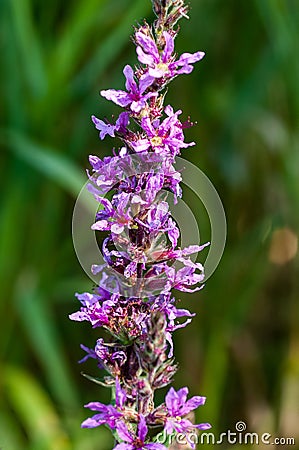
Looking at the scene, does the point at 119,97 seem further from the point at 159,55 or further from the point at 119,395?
the point at 119,395

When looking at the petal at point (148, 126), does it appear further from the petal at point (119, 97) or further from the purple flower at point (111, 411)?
the purple flower at point (111, 411)

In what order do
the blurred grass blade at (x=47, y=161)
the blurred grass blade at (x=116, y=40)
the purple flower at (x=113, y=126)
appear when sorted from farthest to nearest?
the blurred grass blade at (x=116, y=40)
the blurred grass blade at (x=47, y=161)
the purple flower at (x=113, y=126)

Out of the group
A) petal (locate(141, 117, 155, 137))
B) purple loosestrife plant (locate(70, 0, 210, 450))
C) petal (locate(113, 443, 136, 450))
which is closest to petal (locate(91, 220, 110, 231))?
purple loosestrife plant (locate(70, 0, 210, 450))

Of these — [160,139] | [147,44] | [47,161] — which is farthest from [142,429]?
[47,161]

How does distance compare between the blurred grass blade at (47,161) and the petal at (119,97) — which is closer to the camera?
the petal at (119,97)

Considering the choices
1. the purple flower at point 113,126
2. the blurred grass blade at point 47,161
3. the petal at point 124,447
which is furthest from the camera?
the blurred grass blade at point 47,161

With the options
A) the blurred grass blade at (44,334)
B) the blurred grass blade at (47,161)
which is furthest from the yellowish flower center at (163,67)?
the blurred grass blade at (44,334)

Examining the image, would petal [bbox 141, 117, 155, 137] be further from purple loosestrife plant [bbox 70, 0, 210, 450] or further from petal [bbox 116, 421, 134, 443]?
petal [bbox 116, 421, 134, 443]
